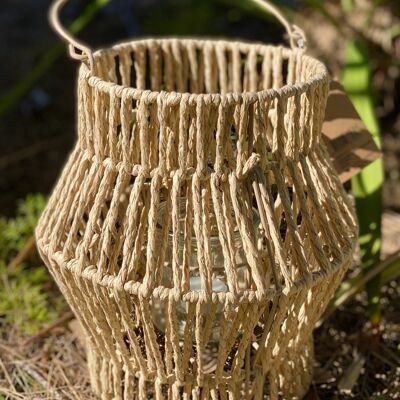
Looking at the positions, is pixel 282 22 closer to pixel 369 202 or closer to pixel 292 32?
pixel 292 32

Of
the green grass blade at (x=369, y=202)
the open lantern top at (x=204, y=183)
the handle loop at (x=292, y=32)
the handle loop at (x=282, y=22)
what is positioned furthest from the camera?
the green grass blade at (x=369, y=202)

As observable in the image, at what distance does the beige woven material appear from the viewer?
899 mm

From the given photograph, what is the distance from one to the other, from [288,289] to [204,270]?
0.37 feet

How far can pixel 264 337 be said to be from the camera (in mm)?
996

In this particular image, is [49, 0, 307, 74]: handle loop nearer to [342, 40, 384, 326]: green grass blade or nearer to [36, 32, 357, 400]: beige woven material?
[36, 32, 357, 400]: beige woven material

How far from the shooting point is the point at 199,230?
90 cm

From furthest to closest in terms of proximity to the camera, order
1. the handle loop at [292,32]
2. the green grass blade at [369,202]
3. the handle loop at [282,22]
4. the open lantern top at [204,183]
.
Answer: the green grass blade at [369,202]
the handle loop at [292,32]
the handle loop at [282,22]
the open lantern top at [204,183]

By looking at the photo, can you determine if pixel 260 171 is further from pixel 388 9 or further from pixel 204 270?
pixel 388 9

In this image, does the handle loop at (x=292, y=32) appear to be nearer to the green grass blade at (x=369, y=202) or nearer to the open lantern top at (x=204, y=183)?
the open lantern top at (x=204, y=183)

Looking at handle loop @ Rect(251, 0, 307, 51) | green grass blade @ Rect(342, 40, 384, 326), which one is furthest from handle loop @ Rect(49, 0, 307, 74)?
green grass blade @ Rect(342, 40, 384, 326)

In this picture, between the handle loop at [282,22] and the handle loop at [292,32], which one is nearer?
the handle loop at [282,22]

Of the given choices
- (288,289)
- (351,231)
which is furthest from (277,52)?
(288,289)

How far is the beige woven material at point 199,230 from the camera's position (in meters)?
0.90

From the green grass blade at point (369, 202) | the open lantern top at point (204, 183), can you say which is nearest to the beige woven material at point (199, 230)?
the open lantern top at point (204, 183)
